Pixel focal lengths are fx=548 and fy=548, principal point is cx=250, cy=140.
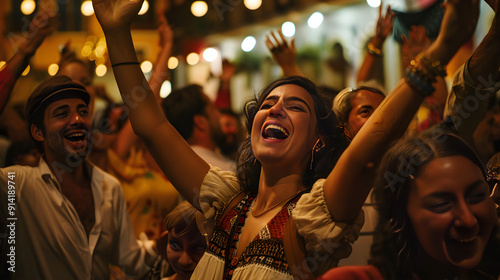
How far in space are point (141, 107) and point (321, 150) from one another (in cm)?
58

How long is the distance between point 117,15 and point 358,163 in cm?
91

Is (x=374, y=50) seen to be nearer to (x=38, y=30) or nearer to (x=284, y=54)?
(x=284, y=54)

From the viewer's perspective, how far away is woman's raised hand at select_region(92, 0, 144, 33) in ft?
5.72

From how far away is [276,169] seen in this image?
1689 millimetres

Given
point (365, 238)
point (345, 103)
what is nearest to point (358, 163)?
point (365, 238)

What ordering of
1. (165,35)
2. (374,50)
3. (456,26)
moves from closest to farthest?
(456,26) → (374,50) → (165,35)

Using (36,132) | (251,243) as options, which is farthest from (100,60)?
(251,243)

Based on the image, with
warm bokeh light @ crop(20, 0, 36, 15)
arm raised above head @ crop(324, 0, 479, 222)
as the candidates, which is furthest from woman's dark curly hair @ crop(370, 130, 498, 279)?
warm bokeh light @ crop(20, 0, 36, 15)

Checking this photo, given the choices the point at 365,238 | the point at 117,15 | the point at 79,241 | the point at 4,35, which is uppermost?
the point at 4,35

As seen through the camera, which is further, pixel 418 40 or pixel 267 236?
pixel 418 40

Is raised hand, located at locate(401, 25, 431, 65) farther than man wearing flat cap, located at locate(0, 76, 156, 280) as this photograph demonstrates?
Yes

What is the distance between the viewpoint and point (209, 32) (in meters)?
6.47

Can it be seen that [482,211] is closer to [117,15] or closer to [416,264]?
[416,264]

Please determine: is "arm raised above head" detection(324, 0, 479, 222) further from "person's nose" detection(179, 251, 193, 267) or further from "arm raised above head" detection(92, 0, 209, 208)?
"person's nose" detection(179, 251, 193, 267)
